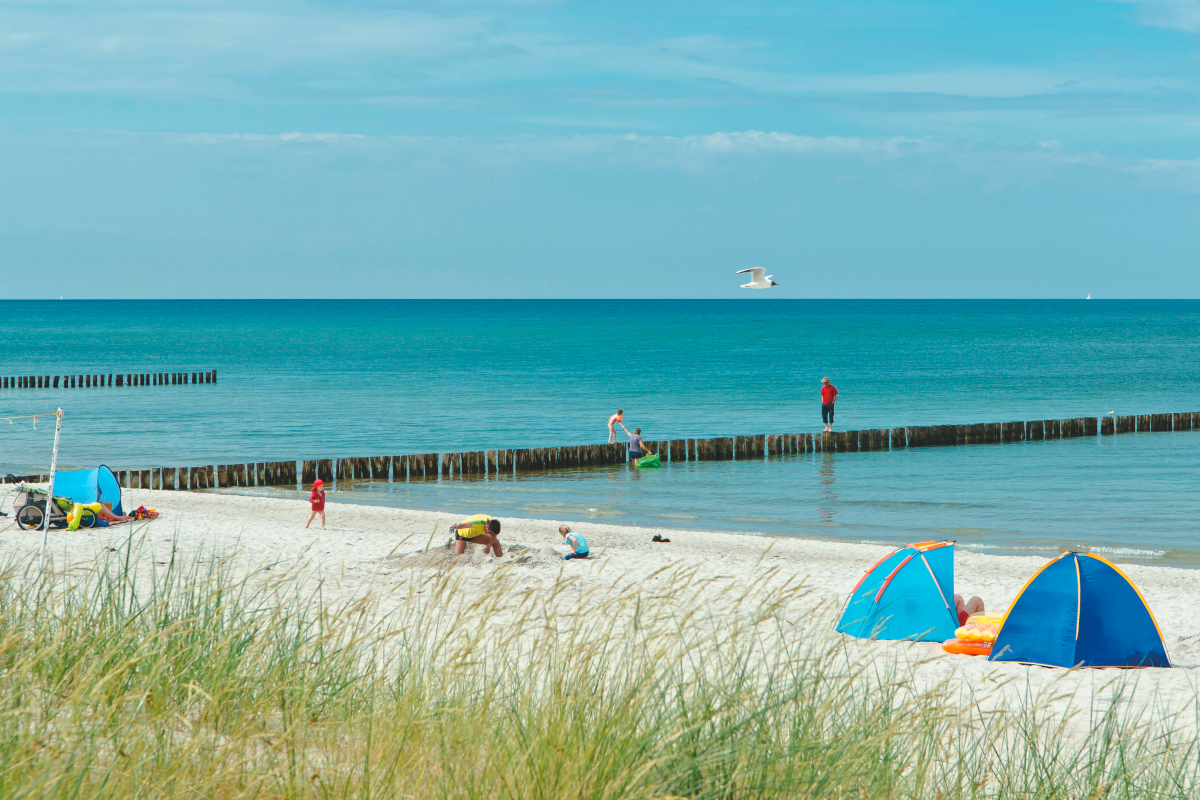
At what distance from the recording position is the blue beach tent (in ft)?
32.7

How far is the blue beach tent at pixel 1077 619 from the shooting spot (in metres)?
9.95

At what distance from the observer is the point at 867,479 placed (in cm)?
2797

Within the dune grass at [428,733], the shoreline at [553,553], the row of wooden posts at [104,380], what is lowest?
the shoreline at [553,553]

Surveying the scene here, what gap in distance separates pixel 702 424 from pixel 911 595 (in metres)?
32.0

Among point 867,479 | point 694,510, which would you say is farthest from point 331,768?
point 867,479

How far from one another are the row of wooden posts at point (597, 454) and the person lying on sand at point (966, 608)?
60.8ft

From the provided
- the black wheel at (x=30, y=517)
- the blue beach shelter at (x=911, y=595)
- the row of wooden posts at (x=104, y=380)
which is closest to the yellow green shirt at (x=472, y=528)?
the blue beach shelter at (x=911, y=595)

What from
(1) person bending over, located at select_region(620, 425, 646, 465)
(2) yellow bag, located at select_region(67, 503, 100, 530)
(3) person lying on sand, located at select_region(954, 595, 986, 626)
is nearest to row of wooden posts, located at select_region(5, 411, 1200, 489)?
(1) person bending over, located at select_region(620, 425, 646, 465)

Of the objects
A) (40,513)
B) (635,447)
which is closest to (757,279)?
(635,447)

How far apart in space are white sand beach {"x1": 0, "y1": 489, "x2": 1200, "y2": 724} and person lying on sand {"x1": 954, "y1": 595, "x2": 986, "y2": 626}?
69 cm

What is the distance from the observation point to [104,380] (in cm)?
6294

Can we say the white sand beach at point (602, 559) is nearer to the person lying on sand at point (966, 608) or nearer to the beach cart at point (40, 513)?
the beach cart at point (40, 513)

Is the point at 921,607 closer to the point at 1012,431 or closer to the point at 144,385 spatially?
the point at 1012,431

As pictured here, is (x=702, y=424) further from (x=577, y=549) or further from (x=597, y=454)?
(x=577, y=549)
